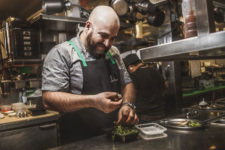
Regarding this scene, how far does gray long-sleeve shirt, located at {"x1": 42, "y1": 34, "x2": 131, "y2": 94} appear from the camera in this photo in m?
1.87

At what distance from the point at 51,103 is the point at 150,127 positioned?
92 cm

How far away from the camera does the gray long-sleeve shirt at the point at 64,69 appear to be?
187cm

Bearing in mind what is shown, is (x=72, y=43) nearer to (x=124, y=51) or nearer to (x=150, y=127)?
(x=150, y=127)

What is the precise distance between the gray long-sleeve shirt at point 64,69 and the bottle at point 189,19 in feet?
3.81

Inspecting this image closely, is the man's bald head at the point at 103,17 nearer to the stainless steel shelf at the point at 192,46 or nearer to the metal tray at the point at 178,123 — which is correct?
the stainless steel shelf at the point at 192,46

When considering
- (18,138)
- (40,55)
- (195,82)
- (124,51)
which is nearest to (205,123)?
(18,138)

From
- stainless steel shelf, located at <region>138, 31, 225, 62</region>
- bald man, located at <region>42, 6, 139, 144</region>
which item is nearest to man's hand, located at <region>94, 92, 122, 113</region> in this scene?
bald man, located at <region>42, 6, 139, 144</region>

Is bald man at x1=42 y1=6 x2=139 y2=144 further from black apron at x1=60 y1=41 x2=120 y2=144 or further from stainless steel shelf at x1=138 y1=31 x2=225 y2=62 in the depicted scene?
stainless steel shelf at x1=138 y1=31 x2=225 y2=62

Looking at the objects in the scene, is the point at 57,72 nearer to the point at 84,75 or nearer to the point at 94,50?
the point at 84,75

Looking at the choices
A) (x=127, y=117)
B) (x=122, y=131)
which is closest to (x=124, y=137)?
(x=122, y=131)

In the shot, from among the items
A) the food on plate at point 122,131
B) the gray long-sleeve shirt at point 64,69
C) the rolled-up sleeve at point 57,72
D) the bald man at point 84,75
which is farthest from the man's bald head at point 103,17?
the food on plate at point 122,131

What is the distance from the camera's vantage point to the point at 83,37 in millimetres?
2195

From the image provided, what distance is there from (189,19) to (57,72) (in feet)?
4.10

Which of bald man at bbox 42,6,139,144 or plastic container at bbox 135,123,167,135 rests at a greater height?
bald man at bbox 42,6,139,144
